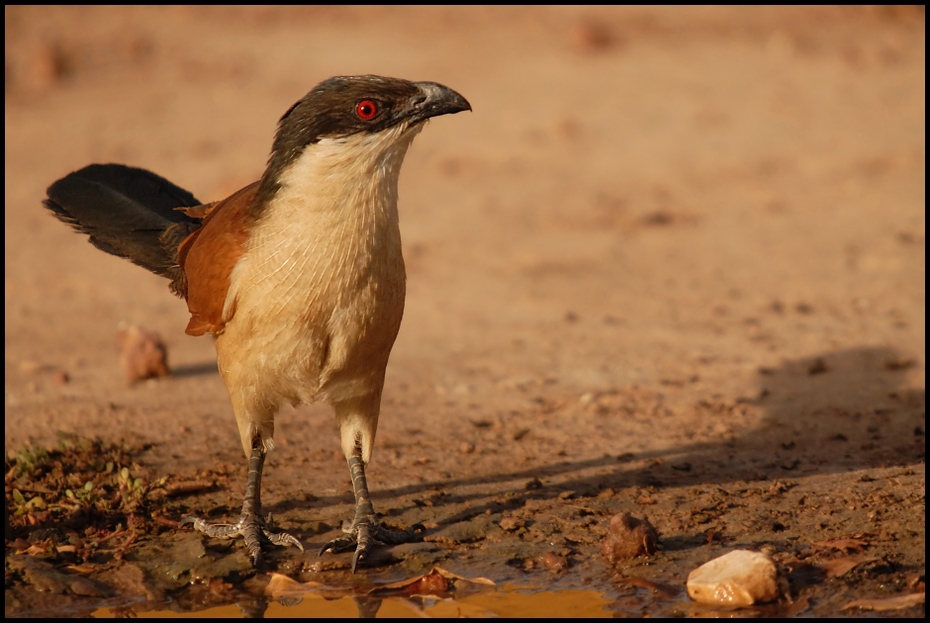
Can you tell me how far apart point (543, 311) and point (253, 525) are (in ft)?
12.5

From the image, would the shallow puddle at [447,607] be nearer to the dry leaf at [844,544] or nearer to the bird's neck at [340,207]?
the dry leaf at [844,544]

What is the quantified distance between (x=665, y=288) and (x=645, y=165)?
2.48 metres

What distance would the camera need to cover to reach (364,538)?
430 centimetres

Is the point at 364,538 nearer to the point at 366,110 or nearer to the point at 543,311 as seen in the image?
the point at 366,110

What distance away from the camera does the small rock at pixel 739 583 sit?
377 cm

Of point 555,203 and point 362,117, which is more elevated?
point 555,203

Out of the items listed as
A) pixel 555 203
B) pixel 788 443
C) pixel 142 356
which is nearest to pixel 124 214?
pixel 142 356

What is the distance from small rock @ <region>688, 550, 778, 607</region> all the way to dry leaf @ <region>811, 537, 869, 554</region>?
1.34ft

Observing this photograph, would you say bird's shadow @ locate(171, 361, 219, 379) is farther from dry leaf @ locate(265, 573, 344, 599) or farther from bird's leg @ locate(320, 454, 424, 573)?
dry leaf @ locate(265, 573, 344, 599)

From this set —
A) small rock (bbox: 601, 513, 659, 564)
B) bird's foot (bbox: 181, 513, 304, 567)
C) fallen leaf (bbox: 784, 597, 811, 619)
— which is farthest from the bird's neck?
fallen leaf (bbox: 784, 597, 811, 619)

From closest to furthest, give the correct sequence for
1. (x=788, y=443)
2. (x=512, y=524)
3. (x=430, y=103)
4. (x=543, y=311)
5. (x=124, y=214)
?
(x=430, y=103)
(x=512, y=524)
(x=124, y=214)
(x=788, y=443)
(x=543, y=311)

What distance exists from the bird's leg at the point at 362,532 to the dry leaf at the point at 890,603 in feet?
5.47

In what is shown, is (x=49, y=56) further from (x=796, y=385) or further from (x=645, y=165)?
(x=796, y=385)

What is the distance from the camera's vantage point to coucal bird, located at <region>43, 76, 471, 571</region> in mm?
4035
